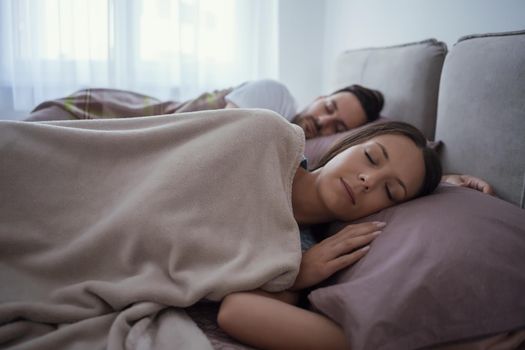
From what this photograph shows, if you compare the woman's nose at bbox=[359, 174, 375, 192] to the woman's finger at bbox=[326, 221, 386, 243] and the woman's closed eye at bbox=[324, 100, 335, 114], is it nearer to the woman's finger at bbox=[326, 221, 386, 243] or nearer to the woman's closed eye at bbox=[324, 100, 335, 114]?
the woman's finger at bbox=[326, 221, 386, 243]

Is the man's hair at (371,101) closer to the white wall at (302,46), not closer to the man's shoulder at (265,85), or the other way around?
the man's shoulder at (265,85)

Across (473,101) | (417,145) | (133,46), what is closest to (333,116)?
(473,101)

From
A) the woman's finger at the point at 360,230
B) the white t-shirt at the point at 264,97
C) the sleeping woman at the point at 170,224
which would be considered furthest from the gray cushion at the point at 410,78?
the woman's finger at the point at 360,230

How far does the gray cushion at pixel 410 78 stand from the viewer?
1480mm

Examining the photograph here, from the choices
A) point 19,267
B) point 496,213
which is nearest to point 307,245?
point 496,213

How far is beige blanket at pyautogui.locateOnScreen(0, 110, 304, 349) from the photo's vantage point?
74cm

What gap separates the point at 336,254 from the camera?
844mm

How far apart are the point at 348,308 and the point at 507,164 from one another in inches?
26.9

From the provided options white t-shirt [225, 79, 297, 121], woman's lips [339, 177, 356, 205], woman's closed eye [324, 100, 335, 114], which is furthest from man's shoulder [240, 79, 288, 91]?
woman's lips [339, 177, 356, 205]

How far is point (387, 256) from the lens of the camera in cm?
74

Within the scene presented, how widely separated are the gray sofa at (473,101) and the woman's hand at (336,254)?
0.47m

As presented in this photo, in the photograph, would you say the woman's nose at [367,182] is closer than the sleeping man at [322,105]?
Yes

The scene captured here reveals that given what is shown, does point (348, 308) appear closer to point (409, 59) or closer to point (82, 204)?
point (82, 204)

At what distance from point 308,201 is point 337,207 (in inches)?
3.9
